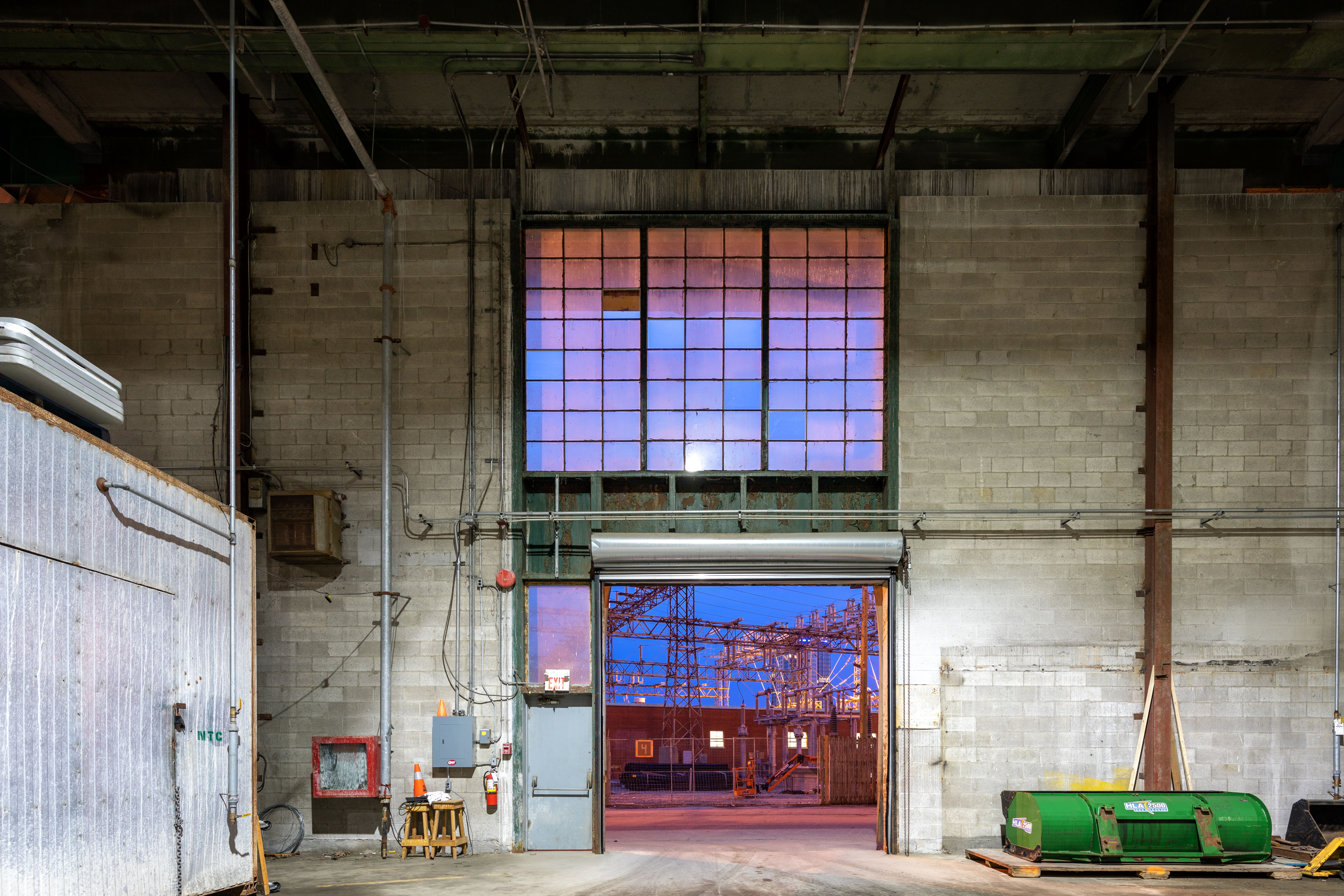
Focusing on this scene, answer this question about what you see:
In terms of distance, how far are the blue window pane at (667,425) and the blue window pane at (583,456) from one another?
78 cm

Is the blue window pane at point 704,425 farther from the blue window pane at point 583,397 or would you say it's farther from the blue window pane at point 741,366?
the blue window pane at point 583,397

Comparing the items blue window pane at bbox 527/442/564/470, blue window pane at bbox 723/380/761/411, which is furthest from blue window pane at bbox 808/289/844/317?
blue window pane at bbox 527/442/564/470

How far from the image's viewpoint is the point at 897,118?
13.2 m

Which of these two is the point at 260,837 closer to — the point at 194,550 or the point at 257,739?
the point at 257,739

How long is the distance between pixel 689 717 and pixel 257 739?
20.2 m

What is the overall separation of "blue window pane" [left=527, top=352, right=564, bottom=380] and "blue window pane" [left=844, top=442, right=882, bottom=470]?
4154mm

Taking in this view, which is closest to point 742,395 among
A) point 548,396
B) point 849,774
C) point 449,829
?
point 548,396

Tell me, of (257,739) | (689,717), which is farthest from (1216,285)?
(689,717)

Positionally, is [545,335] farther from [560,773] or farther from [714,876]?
[714,876]

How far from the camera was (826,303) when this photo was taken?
1318cm

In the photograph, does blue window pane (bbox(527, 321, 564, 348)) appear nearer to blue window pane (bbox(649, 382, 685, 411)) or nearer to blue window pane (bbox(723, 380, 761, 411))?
blue window pane (bbox(649, 382, 685, 411))

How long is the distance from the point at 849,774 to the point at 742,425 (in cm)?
1089

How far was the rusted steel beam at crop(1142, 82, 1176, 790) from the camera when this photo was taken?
12070mm

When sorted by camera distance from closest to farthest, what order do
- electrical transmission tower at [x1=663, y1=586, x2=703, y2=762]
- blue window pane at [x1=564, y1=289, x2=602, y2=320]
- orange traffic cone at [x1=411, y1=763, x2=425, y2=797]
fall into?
orange traffic cone at [x1=411, y1=763, x2=425, y2=797] → blue window pane at [x1=564, y1=289, x2=602, y2=320] → electrical transmission tower at [x1=663, y1=586, x2=703, y2=762]
